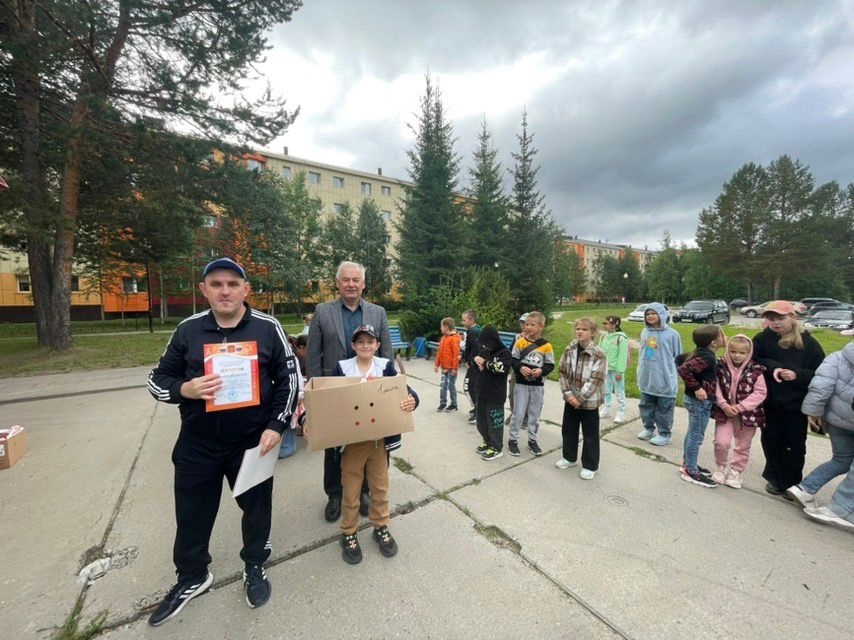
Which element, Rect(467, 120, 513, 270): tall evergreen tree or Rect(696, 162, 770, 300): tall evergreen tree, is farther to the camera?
Rect(696, 162, 770, 300): tall evergreen tree

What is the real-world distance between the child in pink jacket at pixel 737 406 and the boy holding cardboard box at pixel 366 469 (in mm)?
3057

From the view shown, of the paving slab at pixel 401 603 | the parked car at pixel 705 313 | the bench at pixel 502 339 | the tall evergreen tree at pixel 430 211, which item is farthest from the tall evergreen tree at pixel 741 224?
the paving slab at pixel 401 603

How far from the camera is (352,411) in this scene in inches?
83.8

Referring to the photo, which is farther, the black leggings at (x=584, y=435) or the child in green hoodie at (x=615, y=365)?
the child in green hoodie at (x=615, y=365)

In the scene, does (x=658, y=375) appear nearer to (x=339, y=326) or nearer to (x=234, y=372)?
(x=339, y=326)

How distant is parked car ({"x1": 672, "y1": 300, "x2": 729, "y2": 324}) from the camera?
74.7 ft

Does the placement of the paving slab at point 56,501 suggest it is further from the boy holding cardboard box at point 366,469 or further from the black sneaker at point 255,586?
the boy holding cardboard box at point 366,469

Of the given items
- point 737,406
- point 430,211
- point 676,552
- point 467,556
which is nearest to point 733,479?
point 737,406

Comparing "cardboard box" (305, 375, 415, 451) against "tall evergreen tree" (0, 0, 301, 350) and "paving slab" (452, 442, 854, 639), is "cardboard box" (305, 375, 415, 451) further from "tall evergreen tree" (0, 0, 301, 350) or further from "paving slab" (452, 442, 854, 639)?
"tall evergreen tree" (0, 0, 301, 350)

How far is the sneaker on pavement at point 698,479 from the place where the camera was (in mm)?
3270

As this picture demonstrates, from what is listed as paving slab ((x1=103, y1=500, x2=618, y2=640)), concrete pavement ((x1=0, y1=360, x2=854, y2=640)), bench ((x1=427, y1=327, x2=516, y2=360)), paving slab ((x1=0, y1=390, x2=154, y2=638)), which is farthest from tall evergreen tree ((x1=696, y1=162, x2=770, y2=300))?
paving slab ((x1=0, y1=390, x2=154, y2=638))

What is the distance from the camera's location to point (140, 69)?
29.2 feet

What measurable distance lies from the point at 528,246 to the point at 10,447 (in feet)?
50.3

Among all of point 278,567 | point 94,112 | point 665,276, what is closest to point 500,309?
point 278,567
